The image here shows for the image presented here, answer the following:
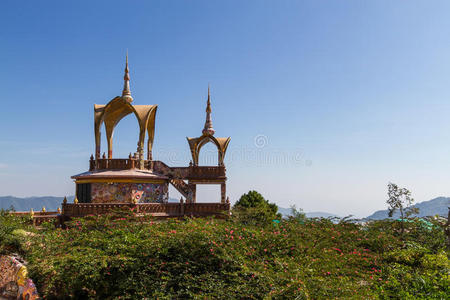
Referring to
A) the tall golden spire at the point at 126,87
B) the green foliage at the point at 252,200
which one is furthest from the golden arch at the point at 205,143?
the green foliage at the point at 252,200

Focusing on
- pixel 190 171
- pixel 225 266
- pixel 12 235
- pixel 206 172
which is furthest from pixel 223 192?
pixel 225 266

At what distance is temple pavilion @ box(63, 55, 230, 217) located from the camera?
1778 centimetres

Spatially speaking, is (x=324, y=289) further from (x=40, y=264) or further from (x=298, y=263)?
(x=40, y=264)

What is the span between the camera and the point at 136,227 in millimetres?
10734

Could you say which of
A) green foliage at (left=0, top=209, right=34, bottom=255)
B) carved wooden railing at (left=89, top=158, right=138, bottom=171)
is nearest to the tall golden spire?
carved wooden railing at (left=89, top=158, right=138, bottom=171)

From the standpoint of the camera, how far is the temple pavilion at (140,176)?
17.8 m

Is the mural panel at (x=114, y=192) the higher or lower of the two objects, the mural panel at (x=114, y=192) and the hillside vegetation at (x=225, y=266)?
the higher

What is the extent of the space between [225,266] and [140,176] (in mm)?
11827

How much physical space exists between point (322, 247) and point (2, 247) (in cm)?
1130

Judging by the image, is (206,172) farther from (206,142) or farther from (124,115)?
(124,115)

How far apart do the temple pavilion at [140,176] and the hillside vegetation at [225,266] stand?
714cm

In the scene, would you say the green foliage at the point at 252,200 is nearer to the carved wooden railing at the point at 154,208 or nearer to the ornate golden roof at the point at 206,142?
the ornate golden roof at the point at 206,142

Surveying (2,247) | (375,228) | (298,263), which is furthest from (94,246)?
(375,228)

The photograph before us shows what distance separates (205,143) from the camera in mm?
23719
